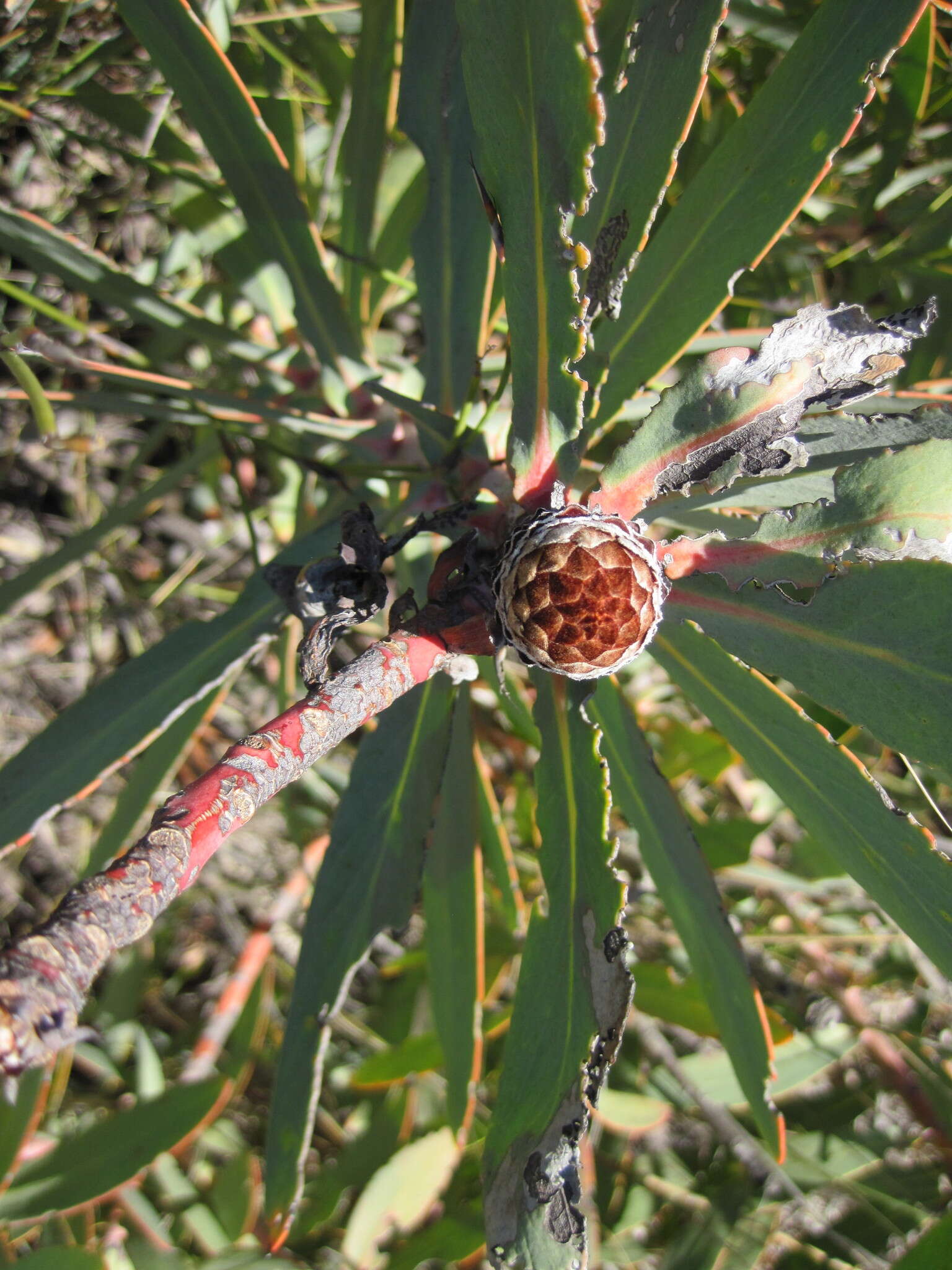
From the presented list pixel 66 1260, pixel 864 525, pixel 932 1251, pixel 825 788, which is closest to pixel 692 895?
pixel 825 788

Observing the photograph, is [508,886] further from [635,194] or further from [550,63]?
[550,63]

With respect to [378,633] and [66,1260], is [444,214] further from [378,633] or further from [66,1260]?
[66,1260]

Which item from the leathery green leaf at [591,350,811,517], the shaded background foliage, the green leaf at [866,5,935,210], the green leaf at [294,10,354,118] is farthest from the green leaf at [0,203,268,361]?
the green leaf at [866,5,935,210]

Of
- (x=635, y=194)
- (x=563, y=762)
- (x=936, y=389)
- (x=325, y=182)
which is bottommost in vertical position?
(x=563, y=762)

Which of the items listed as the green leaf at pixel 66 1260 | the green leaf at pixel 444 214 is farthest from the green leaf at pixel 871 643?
the green leaf at pixel 66 1260

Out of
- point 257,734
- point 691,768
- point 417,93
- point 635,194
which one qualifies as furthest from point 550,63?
point 691,768

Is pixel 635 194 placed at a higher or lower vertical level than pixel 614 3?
lower

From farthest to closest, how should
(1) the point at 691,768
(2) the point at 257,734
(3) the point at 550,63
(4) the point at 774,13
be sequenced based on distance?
(1) the point at 691,768 → (4) the point at 774,13 → (3) the point at 550,63 → (2) the point at 257,734
